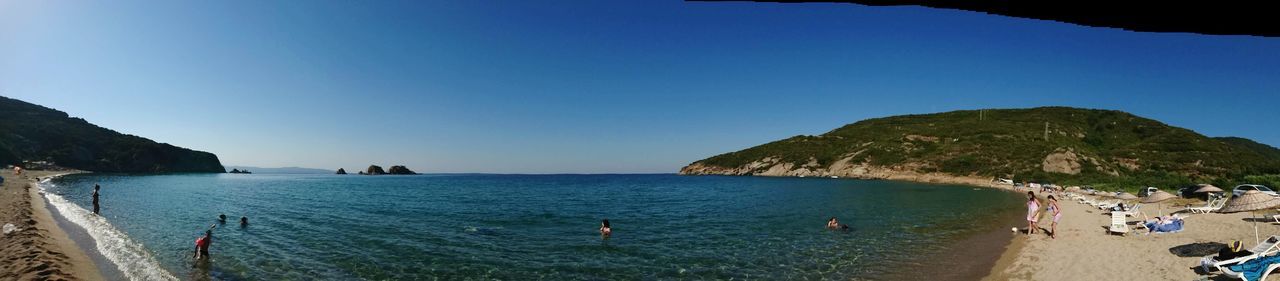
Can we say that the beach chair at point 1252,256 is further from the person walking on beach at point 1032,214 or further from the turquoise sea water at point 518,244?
the person walking on beach at point 1032,214

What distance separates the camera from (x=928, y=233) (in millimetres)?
28281

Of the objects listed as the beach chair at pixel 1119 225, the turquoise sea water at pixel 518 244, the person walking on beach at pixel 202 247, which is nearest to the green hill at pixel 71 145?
the turquoise sea water at pixel 518 244

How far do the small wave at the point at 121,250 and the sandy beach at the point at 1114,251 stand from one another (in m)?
30.7

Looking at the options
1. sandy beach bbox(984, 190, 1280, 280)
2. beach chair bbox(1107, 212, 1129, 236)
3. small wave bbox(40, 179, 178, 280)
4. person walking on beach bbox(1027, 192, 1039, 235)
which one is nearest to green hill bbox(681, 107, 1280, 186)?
sandy beach bbox(984, 190, 1280, 280)

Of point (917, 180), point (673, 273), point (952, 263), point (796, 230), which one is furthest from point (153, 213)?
point (917, 180)

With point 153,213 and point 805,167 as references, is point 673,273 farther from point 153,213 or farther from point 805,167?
point 805,167

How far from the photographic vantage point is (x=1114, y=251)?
62.7 ft

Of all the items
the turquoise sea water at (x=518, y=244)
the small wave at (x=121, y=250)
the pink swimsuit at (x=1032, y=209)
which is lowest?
the small wave at (x=121, y=250)

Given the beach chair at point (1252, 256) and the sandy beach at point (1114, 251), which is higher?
the beach chair at point (1252, 256)

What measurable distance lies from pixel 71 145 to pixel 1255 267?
234200mm

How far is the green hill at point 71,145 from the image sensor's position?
13810cm

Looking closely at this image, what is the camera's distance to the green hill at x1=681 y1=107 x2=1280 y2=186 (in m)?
100

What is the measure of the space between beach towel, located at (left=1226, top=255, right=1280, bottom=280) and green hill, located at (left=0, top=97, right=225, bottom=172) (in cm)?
20361

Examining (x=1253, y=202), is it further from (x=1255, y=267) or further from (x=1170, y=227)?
(x=1255, y=267)
